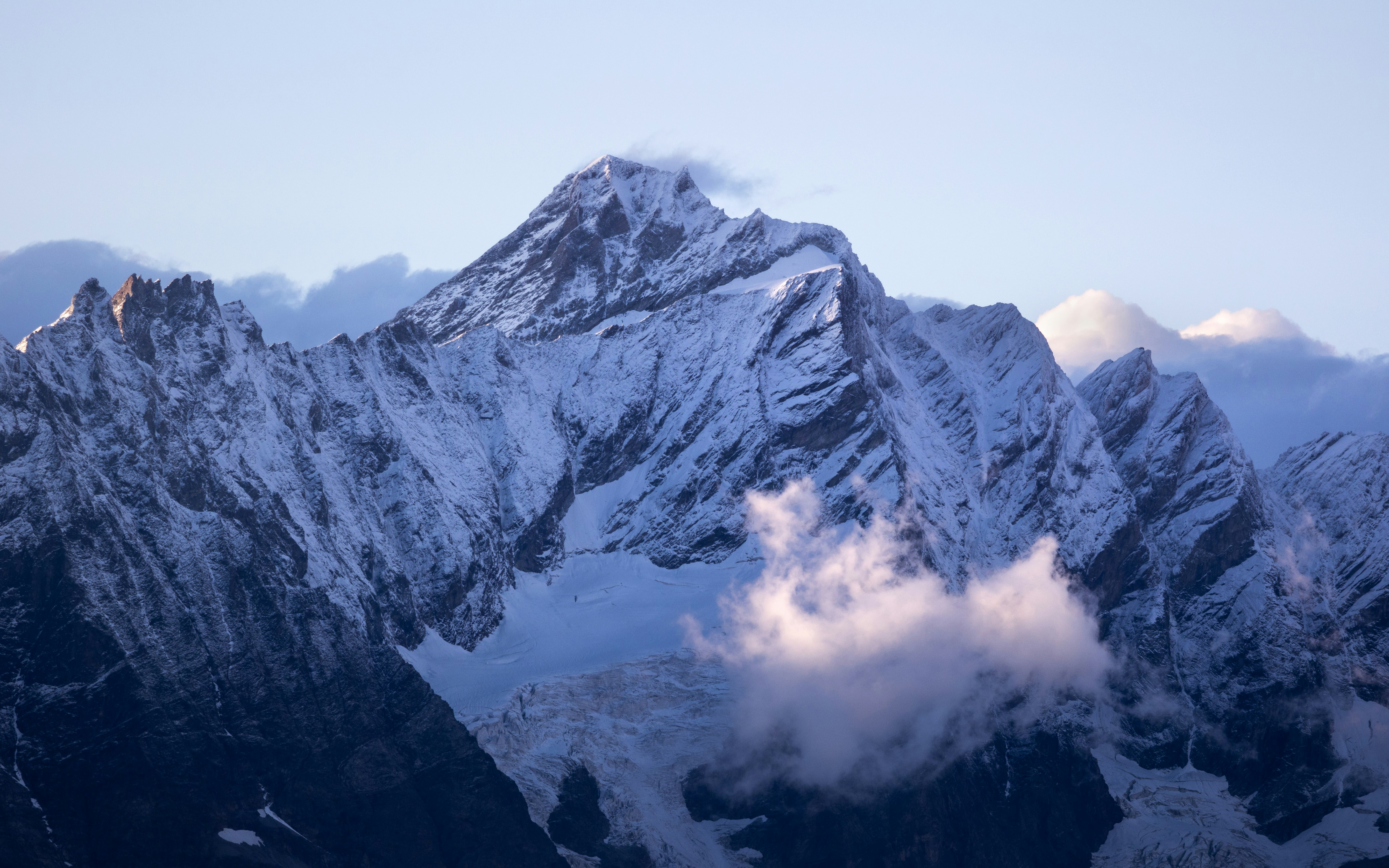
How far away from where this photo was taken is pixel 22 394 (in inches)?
7849

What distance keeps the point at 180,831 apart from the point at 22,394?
4596cm

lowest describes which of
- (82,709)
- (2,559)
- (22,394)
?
(82,709)

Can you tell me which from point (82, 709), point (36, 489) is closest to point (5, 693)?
point (82, 709)

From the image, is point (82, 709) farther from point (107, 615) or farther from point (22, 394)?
point (22, 394)

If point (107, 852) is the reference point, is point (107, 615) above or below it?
above

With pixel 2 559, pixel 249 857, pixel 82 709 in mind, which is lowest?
pixel 249 857

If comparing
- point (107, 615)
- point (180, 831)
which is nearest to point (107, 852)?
point (180, 831)

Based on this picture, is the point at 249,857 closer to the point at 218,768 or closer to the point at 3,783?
the point at 218,768

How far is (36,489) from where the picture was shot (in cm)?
19600

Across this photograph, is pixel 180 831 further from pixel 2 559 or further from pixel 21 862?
pixel 2 559

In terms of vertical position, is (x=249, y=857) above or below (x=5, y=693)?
below

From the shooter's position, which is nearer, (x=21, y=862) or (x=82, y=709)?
(x=21, y=862)

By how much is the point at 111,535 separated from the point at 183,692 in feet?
56.1

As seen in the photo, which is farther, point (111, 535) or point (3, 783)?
point (111, 535)
